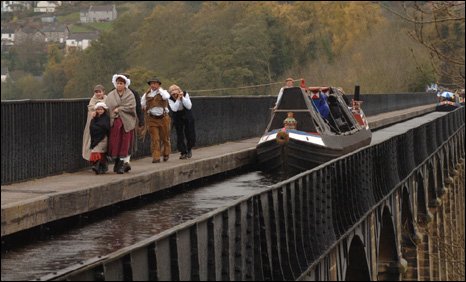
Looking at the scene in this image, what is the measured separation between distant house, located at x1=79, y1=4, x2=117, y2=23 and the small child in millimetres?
79931

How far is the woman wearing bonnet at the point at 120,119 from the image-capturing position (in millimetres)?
18328

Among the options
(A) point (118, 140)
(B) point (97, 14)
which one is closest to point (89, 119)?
(A) point (118, 140)

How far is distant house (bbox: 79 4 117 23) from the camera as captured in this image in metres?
99.5

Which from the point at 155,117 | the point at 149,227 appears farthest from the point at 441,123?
the point at 149,227

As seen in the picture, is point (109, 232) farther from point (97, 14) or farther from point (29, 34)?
point (97, 14)

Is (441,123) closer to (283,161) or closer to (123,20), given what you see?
(283,161)

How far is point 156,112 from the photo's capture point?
2144 cm

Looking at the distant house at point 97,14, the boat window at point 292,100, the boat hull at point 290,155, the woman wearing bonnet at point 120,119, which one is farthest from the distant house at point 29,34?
the distant house at point 97,14

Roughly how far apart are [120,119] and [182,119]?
213 inches

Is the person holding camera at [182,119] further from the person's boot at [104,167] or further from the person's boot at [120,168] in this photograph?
the person's boot at [120,168]

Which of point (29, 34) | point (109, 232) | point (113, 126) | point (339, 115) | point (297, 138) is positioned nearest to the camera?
point (109, 232)

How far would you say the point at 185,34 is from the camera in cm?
11962

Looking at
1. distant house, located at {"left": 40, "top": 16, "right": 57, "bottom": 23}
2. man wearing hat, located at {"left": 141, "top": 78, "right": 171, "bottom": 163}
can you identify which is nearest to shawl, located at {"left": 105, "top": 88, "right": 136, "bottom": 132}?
man wearing hat, located at {"left": 141, "top": 78, "right": 171, "bottom": 163}

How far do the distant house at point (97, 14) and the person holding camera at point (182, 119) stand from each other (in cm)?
7488
